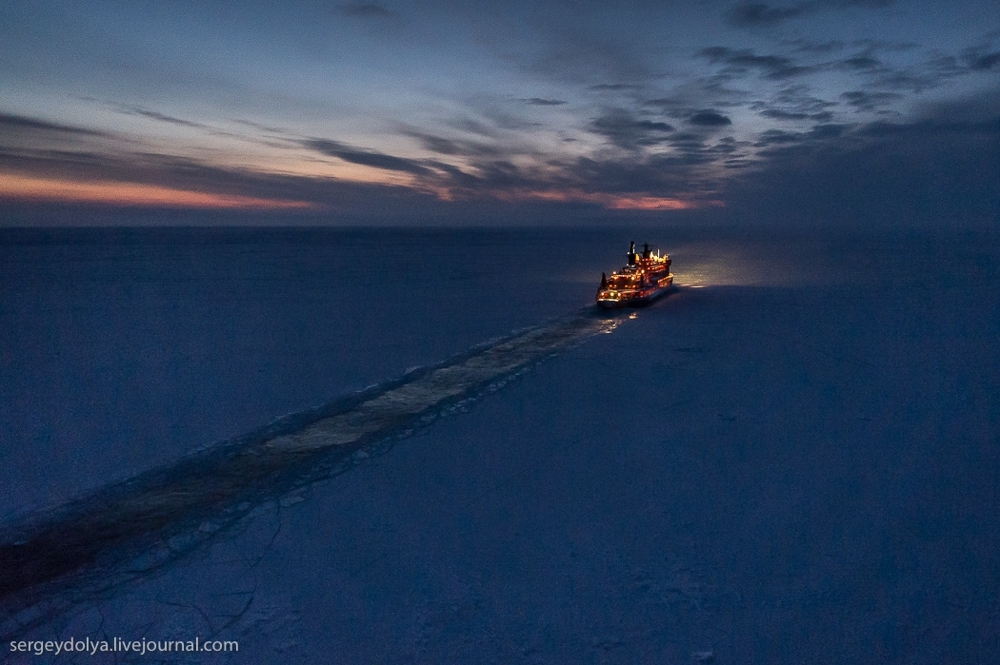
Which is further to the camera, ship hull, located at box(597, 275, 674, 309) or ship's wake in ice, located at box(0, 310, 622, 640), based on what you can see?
ship hull, located at box(597, 275, 674, 309)

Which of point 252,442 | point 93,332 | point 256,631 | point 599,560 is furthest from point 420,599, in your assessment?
point 93,332

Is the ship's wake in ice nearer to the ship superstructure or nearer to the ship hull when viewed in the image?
the ship hull

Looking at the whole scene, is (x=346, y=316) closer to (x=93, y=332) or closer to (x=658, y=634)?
(x=93, y=332)

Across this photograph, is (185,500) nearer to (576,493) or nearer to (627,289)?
(576,493)

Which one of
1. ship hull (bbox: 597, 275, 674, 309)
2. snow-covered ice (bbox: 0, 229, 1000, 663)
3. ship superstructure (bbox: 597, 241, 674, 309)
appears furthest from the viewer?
ship superstructure (bbox: 597, 241, 674, 309)

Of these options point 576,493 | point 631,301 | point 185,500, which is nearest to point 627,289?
point 631,301

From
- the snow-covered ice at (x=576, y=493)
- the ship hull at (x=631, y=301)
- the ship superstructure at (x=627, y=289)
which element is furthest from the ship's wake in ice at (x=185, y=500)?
the ship superstructure at (x=627, y=289)

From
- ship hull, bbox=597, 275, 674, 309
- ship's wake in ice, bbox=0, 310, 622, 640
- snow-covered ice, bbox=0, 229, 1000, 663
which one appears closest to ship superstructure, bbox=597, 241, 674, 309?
ship hull, bbox=597, 275, 674, 309

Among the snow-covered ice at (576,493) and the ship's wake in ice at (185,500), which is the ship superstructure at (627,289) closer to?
the snow-covered ice at (576,493)

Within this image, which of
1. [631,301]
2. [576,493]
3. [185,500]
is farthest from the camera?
[631,301]
